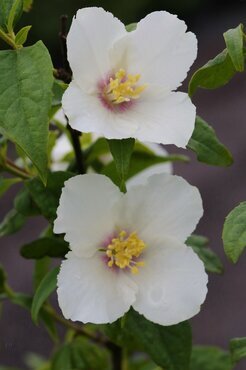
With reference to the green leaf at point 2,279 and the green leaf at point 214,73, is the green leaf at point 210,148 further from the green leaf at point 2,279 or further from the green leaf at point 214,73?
the green leaf at point 2,279

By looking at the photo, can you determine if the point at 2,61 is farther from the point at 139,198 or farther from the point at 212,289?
the point at 212,289

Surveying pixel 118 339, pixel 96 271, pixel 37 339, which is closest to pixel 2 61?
pixel 96 271

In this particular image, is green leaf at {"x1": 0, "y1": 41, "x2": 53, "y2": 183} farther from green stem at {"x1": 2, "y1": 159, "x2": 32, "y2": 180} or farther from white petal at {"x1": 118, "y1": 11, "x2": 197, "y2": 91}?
green stem at {"x1": 2, "y1": 159, "x2": 32, "y2": 180}

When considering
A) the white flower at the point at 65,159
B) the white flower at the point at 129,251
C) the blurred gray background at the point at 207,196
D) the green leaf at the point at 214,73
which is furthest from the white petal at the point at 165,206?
the blurred gray background at the point at 207,196

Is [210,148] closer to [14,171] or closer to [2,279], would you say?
[14,171]

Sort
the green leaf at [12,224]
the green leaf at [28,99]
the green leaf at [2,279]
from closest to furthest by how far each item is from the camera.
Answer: the green leaf at [28,99]
the green leaf at [12,224]
the green leaf at [2,279]

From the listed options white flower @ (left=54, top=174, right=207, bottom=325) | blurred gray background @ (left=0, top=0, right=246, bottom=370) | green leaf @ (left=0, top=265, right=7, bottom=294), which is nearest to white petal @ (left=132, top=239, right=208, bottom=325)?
white flower @ (left=54, top=174, right=207, bottom=325)

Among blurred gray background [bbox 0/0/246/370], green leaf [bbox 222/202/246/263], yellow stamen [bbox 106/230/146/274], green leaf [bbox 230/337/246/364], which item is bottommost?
blurred gray background [bbox 0/0/246/370]

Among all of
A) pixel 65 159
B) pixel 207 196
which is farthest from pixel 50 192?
pixel 207 196
